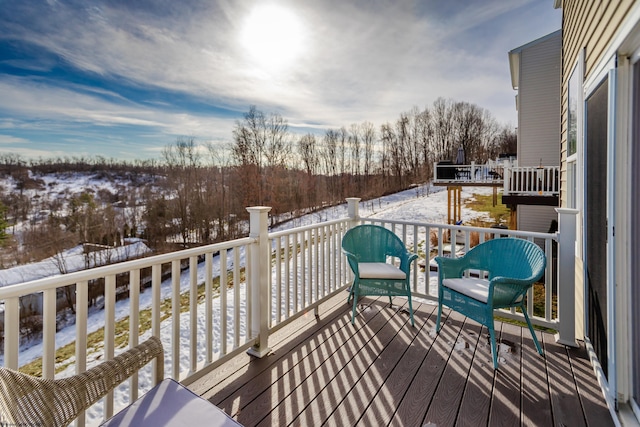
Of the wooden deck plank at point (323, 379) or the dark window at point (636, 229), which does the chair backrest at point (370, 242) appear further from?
the dark window at point (636, 229)

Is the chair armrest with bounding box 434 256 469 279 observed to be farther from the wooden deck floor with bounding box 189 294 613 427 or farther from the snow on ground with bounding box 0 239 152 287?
the snow on ground with bounding box 0 239 152 287

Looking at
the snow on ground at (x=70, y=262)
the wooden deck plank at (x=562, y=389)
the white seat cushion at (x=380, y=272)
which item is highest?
the white seat cushion at (x=380, y=272)

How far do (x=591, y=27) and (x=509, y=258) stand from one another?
1954 mm

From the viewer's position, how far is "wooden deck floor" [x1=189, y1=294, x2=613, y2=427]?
1.87 m

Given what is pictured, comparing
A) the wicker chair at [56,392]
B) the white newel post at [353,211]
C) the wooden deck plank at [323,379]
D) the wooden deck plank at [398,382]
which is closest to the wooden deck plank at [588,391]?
the wooden deck plank at [398,382]

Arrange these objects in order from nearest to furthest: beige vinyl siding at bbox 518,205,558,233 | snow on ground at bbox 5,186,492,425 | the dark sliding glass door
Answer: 1. the dark sliding glass door
2. snow on ground at bbox 5,186,492,425
3. beige vinyl siding at bbox 518,205,558,233

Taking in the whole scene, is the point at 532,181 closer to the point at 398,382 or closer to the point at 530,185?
the point at 530,185

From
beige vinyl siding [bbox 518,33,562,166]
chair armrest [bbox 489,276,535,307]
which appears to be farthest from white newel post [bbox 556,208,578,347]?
beige vinyl siding [bbox 518,33,562,166]

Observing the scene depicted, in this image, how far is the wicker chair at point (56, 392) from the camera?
0.96m

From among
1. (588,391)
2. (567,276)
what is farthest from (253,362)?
(567,276)

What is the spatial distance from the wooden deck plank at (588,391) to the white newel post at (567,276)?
13 cm

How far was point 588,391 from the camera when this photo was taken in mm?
2072

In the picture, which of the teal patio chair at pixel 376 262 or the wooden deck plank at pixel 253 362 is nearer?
the wooden deck plank at pixel 253 362

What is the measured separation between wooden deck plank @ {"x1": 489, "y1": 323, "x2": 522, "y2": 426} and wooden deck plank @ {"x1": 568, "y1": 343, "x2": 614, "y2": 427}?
0.34 meters
